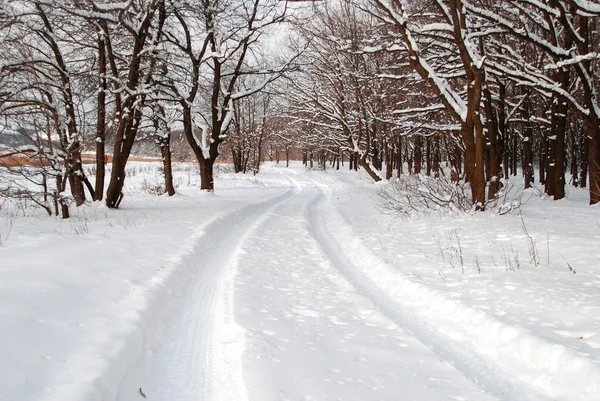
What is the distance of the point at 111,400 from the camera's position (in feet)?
9.57

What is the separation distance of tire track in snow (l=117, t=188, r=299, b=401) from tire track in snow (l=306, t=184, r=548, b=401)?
2040 mm

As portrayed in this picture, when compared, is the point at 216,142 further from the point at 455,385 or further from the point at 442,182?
the point at 455,385

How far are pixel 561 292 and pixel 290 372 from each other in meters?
3.68

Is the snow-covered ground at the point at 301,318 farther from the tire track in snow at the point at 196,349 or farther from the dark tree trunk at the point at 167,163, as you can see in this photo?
the dark tree trunk at the point at 167,163

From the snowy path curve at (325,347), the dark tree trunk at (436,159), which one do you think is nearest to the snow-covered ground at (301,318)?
the snowy path curve at (325,347)

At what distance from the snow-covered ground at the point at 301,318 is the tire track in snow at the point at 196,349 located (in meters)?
0.02

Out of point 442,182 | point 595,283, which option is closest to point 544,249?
point 595,283

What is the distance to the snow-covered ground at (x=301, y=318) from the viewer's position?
3.16m

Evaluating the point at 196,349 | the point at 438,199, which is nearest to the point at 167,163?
the point at 438,199

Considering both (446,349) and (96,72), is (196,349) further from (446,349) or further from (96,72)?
(96,72)

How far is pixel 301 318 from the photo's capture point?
4688 mm

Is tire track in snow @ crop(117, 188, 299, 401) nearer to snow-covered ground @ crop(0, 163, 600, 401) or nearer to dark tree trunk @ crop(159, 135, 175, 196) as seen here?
snow-covered ground @ crop(0, 163, 600, 401)

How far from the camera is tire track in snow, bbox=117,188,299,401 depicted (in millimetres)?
3172

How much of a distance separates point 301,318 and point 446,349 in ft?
5.60
